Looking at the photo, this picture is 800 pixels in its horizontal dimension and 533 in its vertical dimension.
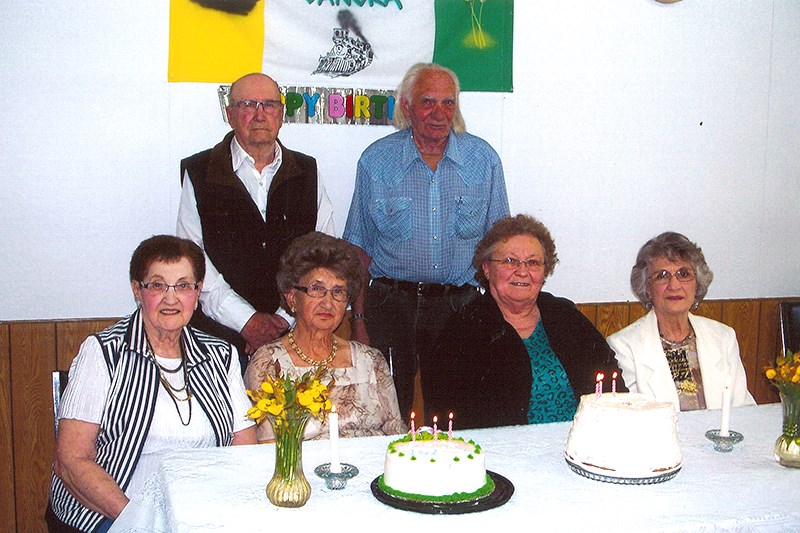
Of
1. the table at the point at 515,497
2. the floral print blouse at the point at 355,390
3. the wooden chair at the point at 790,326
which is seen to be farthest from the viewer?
the wooden chair at the point at 790,326

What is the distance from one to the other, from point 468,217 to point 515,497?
Result: 5.69 ft

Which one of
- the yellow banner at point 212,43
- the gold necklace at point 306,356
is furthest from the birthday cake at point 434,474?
the yellow banner at point 212,43

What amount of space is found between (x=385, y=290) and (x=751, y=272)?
2095 mm

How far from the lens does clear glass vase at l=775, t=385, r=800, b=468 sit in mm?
2029

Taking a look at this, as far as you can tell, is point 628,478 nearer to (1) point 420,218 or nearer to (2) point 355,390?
(2) point 355,390

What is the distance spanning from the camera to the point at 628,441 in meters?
1.87

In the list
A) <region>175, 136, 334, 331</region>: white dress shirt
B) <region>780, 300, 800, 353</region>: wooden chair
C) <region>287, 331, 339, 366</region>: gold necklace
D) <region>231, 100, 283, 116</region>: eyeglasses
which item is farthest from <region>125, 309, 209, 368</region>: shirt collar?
<region>780, 300, 800, 353</region>: wooden chair

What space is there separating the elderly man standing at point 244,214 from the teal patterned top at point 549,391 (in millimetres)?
881

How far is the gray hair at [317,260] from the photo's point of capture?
8.90 feet

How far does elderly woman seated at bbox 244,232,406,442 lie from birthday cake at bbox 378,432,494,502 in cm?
80

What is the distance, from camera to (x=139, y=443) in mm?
2234

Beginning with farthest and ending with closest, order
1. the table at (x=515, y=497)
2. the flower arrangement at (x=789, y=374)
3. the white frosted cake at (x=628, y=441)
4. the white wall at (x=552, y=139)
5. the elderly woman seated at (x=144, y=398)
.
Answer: the white wall at (x=552, y=139) < the elderly woman seated at (x=144, y=398) < the flower arrangement at (x=789, y=374) < the white frosted cake at (x=628, y=441) < the table at (x=515, y=497)

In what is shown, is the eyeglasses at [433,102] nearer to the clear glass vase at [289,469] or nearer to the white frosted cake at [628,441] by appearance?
the white frosted cake at [628,441]

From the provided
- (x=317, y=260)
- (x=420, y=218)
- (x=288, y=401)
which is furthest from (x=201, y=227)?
(x=288, y=401)
